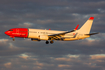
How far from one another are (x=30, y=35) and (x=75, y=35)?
65.0 feet

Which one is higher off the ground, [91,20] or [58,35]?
[91,20]

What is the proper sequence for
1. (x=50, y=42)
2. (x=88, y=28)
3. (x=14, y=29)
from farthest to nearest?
(x=88, y=28)
(x=50, y=42)
(x=14, y=29)

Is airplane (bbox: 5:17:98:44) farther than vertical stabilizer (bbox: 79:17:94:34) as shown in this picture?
No

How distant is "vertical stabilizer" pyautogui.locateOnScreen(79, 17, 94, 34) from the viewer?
86494 millimetres

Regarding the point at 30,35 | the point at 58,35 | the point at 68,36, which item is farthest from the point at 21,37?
the point at 68,36

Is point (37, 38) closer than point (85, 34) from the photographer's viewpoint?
Yes

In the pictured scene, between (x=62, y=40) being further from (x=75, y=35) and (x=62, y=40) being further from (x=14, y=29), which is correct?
(x=14, y=29)

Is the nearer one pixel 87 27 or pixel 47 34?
pixel 47 34

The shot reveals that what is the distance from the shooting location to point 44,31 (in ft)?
258

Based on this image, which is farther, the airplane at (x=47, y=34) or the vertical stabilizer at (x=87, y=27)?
the vertical stabilizer at (x=87, y=27)

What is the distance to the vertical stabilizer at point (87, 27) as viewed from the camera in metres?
86.5

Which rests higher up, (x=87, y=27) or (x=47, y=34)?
(x=87, y=27)

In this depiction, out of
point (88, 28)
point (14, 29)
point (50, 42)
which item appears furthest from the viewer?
point (88, 28)

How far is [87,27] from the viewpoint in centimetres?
8769
